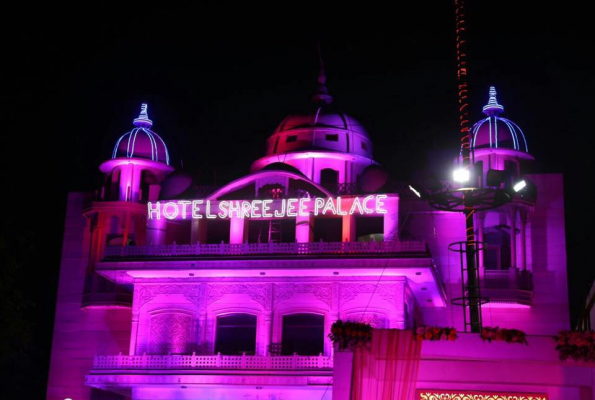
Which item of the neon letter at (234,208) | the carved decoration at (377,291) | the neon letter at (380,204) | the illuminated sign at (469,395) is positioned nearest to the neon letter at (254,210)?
the neon letter at (234,208)

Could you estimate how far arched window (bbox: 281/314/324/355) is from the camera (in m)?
36.4

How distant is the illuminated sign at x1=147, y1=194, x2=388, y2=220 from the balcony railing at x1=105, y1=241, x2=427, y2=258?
6.21 feet

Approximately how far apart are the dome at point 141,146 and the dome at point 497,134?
616 inches

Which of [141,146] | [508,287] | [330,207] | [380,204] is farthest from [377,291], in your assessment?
[141,146]

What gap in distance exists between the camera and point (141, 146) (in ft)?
150

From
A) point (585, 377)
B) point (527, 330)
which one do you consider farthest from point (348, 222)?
point (585, 377)

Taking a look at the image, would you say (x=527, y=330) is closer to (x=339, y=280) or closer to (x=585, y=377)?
(x=339, y=280)

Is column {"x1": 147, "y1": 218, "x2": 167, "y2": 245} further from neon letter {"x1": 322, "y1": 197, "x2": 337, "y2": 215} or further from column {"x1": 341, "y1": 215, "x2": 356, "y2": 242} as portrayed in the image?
column {"x1": 341, "y1": 215, "x2": 356, "y2": 242}

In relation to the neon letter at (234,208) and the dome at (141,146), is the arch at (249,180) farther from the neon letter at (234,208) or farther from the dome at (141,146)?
the dome at (141,146)

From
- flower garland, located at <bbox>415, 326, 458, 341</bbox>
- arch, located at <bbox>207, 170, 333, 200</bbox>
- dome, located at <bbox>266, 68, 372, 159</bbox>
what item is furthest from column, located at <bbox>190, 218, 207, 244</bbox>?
flower garland, located at <bbox>415, 326, 458, 341</bbox>

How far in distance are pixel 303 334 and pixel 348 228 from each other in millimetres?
5004

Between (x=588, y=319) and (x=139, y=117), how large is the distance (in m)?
24.4

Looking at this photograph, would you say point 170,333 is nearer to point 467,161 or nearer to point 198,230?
point 198,230

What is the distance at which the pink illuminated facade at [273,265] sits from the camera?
36094 millimetres
